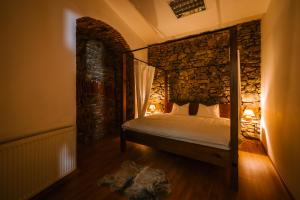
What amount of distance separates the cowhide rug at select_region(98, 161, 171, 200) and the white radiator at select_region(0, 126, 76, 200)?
56 cm

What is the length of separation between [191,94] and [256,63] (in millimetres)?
1721

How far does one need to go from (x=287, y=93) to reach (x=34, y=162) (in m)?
3.05

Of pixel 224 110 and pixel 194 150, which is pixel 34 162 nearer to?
pixel 194 150

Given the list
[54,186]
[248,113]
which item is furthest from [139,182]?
[248,113]

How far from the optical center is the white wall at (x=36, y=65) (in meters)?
1.26

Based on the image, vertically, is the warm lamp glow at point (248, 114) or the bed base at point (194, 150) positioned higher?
the warm lamp glow at point (248, 114)

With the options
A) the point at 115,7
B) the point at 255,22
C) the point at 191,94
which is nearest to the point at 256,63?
the point at 255,22

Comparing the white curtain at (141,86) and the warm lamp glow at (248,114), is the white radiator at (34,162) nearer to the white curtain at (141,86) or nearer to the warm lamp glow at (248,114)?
the white curtain at (141,86)

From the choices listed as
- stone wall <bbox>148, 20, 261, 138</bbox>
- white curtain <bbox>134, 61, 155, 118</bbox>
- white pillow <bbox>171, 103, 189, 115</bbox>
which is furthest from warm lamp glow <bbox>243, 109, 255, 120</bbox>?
white curtain <bbox>134, 61, 155, 118</bbox>

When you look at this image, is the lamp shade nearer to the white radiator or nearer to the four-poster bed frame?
the four-poster bed frame

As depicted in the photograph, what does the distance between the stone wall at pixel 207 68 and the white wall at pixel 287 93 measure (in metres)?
1.10

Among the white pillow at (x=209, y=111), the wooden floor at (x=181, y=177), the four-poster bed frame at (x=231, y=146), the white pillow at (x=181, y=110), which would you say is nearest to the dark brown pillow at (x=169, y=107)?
the white pillow at (x=181, y=110)

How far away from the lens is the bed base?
1.64 metres

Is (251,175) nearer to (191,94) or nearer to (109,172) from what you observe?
(109,172)
